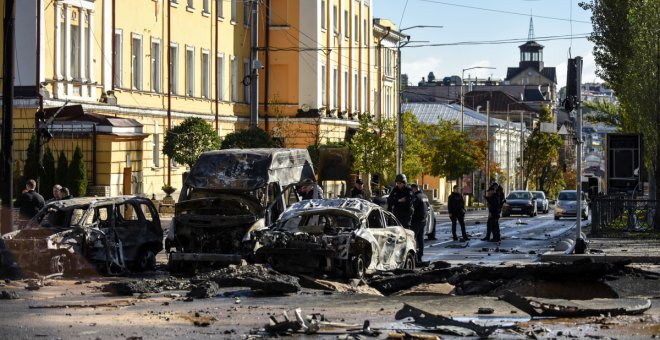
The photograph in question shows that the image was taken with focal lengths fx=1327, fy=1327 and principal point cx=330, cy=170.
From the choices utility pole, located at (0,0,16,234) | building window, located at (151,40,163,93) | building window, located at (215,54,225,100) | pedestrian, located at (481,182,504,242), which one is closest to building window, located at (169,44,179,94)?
building window, located at (151,40,163,93)

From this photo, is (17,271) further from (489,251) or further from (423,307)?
(489,251)

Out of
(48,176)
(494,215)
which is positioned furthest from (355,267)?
(48,176)

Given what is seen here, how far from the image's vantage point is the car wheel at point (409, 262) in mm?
23609

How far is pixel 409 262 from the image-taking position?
24.0 meters

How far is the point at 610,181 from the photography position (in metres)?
43.4

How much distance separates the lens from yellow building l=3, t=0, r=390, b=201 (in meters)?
43.2

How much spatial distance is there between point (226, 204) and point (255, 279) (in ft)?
17.8

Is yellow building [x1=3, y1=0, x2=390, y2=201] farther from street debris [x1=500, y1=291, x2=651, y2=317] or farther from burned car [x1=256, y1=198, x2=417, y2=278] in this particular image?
street debris [x1=500, y1=291, x2=651, y2=317]

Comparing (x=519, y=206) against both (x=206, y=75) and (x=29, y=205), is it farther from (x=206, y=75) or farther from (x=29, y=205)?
(x=29, y=205)

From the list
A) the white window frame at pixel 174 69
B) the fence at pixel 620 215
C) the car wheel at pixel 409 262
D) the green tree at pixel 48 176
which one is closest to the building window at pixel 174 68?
the white window frame at pixel 174 69

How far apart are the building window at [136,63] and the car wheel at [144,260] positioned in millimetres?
26434

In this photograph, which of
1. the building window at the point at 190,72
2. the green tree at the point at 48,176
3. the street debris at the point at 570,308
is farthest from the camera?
the building window at the point at 190,72

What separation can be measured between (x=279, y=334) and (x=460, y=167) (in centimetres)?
7738

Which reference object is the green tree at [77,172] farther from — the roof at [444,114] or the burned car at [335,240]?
the roof at [444,114]
